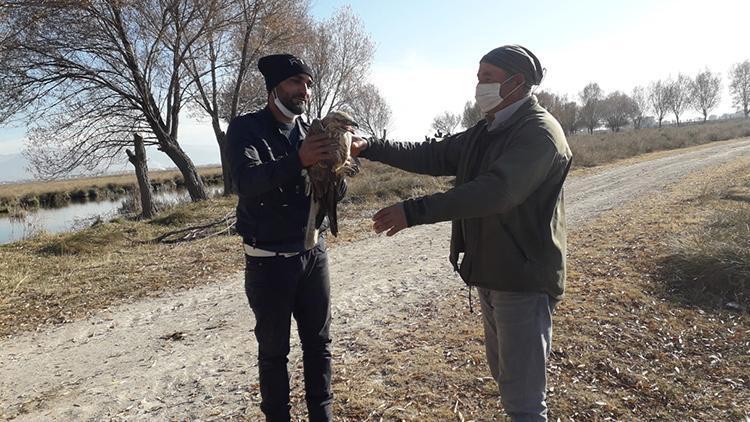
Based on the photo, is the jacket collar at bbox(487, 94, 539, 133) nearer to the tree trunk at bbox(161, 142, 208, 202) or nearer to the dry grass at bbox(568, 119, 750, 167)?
the tree trunk at bbox(161, 142, 208, 202)

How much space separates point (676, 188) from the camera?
12.9m

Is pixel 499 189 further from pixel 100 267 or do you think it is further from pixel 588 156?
pixel 588 156

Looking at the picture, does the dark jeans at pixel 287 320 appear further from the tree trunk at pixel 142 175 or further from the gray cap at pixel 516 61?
the tree trunk at pixel 142 175

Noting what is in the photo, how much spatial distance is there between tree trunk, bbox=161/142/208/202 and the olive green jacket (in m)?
15.1

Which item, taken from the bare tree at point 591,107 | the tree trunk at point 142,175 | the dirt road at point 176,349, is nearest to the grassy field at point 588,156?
the tree trunk at point 142,175

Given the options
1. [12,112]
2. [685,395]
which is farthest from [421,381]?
[12,112]

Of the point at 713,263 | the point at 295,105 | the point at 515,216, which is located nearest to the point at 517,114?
the point at 515,216

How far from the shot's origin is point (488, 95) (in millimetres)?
2453

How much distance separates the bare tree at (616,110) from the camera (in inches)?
3088

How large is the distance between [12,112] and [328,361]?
48.3 feet

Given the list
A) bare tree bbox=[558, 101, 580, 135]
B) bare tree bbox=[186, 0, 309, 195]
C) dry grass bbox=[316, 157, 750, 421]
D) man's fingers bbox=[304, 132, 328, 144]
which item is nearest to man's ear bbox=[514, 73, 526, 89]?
man's fingers bbox=[304, 132, 328, 144]

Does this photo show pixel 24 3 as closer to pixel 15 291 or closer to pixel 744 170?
pixel 15 291

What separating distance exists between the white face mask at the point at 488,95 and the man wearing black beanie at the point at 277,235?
3.34 feet

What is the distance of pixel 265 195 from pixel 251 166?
0.83ft
